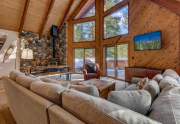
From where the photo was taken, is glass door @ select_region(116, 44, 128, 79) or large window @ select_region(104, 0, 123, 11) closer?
glass door @ select_region(116, 44, 128, 79)

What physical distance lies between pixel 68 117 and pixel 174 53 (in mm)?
5309

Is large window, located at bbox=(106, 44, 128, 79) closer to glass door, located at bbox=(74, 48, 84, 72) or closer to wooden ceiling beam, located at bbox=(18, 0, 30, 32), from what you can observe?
glass door, located at bbox=(74, 48, 84, 72)

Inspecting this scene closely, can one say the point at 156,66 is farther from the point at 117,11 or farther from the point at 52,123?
the point at 52,123

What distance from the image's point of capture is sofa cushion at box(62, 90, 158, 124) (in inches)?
34.6

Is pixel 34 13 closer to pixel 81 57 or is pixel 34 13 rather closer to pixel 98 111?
pixel 81 57

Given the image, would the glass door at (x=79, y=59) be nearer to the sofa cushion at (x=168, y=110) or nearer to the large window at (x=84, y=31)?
the large window at (x=84, y=31)

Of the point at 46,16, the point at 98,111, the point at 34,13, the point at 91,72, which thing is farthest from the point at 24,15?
the point at 98,111

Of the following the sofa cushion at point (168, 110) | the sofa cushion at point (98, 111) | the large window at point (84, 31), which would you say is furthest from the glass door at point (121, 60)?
the sofa cushion at point (98, 111)

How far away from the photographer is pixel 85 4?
10289 mm

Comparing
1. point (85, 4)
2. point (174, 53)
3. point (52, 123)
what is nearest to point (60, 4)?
point (85, 4)

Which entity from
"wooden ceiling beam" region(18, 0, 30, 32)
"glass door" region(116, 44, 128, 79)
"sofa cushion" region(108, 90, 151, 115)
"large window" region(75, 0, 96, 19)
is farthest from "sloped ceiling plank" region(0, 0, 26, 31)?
"sofa cushion" region(108, 90, 151, 115)

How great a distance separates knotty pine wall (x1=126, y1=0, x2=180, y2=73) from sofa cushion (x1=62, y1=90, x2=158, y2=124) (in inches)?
195

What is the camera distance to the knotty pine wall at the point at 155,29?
5.46 meters

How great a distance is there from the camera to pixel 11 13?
7.86m
